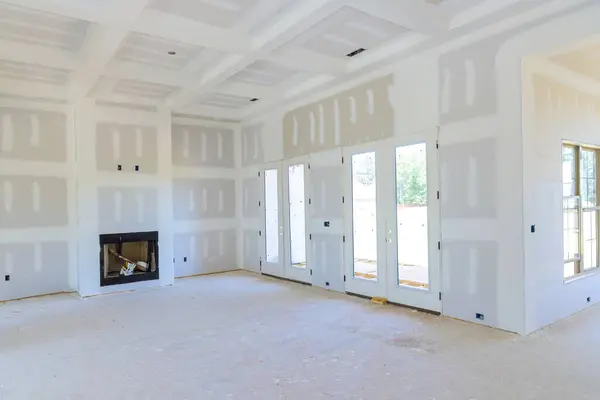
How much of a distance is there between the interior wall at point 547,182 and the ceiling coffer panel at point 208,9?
2.94m

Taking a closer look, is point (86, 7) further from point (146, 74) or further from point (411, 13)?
point (411, 13)

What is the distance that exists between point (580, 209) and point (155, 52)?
5802mm

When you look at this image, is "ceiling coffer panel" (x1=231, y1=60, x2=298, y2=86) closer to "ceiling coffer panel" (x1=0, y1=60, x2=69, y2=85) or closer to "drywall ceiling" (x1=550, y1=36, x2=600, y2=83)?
"ceiling coffer panel" (x1=0, y1=60, x2=69, y2=85)

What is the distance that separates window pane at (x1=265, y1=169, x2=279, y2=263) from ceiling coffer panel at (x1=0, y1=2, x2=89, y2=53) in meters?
3.96

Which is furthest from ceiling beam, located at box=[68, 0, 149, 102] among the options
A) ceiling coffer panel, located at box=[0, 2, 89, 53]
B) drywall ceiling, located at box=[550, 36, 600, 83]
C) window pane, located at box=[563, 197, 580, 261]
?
window pane, located at box=[563, 197, 580, 261]

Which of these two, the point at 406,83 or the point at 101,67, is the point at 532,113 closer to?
the point at 406,83

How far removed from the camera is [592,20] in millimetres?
3707

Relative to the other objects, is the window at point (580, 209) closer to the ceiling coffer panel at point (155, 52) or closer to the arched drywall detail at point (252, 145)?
the ceiling coffer panel at point (155, 52)

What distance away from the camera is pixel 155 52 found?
17.4 feet

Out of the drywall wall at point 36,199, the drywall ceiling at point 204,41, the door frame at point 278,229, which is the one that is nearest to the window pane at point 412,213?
the drywall ceiling at point 204,41

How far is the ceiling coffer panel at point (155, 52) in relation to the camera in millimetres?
4930

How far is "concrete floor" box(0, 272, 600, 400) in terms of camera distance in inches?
122

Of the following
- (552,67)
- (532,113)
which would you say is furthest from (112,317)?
(552,67)

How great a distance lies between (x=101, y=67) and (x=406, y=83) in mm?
3880
